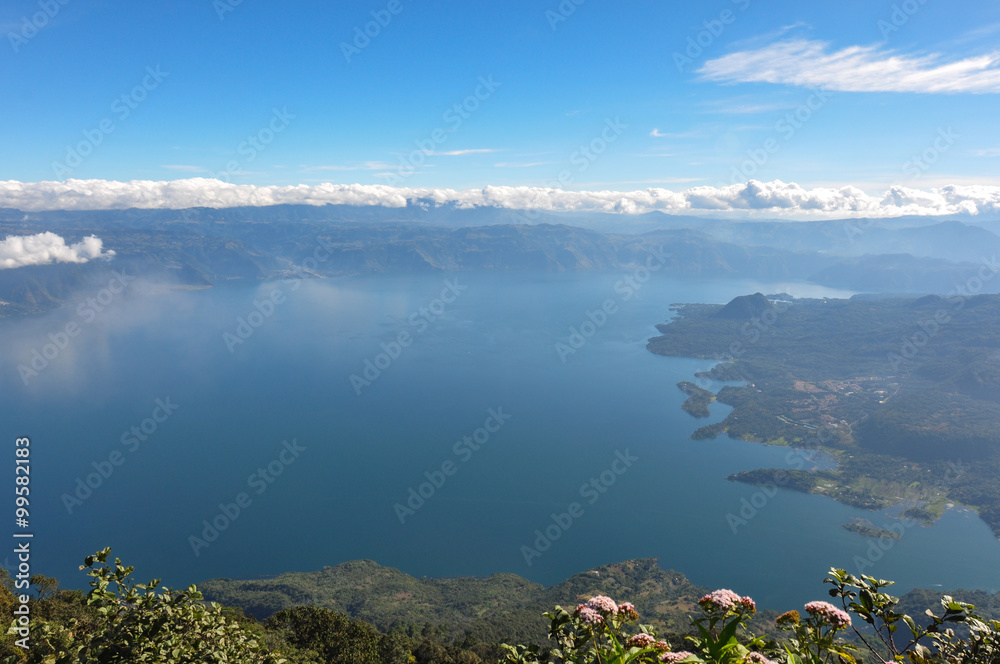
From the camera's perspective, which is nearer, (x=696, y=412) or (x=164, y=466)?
(x=164, y=466)

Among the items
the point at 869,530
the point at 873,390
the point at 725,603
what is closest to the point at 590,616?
the point at 725,603

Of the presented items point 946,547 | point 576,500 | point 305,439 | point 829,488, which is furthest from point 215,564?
point 946,547

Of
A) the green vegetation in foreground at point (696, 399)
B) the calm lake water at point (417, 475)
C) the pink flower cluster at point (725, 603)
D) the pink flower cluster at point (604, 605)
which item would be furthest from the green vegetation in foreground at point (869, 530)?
the pink flower cluster at point (604, 605)

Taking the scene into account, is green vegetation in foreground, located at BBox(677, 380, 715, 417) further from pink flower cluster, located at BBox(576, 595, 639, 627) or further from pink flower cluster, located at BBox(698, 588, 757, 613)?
pink flower cluster, located at BBox(576, 595, 639, 627)

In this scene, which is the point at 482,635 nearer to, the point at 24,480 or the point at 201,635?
the point at 24,480

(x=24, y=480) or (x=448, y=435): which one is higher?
(x=24, y=480)

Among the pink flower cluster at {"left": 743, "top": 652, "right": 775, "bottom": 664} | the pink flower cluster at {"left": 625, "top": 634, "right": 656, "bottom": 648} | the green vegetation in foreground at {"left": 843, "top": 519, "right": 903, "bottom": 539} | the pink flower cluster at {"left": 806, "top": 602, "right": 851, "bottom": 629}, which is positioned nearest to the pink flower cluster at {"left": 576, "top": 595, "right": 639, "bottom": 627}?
the pink flower cluster at {"left": 625, "top": 634, "right": 656, "bottom": 648}

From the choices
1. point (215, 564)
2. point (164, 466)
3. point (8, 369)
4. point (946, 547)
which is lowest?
point (946, 547)
